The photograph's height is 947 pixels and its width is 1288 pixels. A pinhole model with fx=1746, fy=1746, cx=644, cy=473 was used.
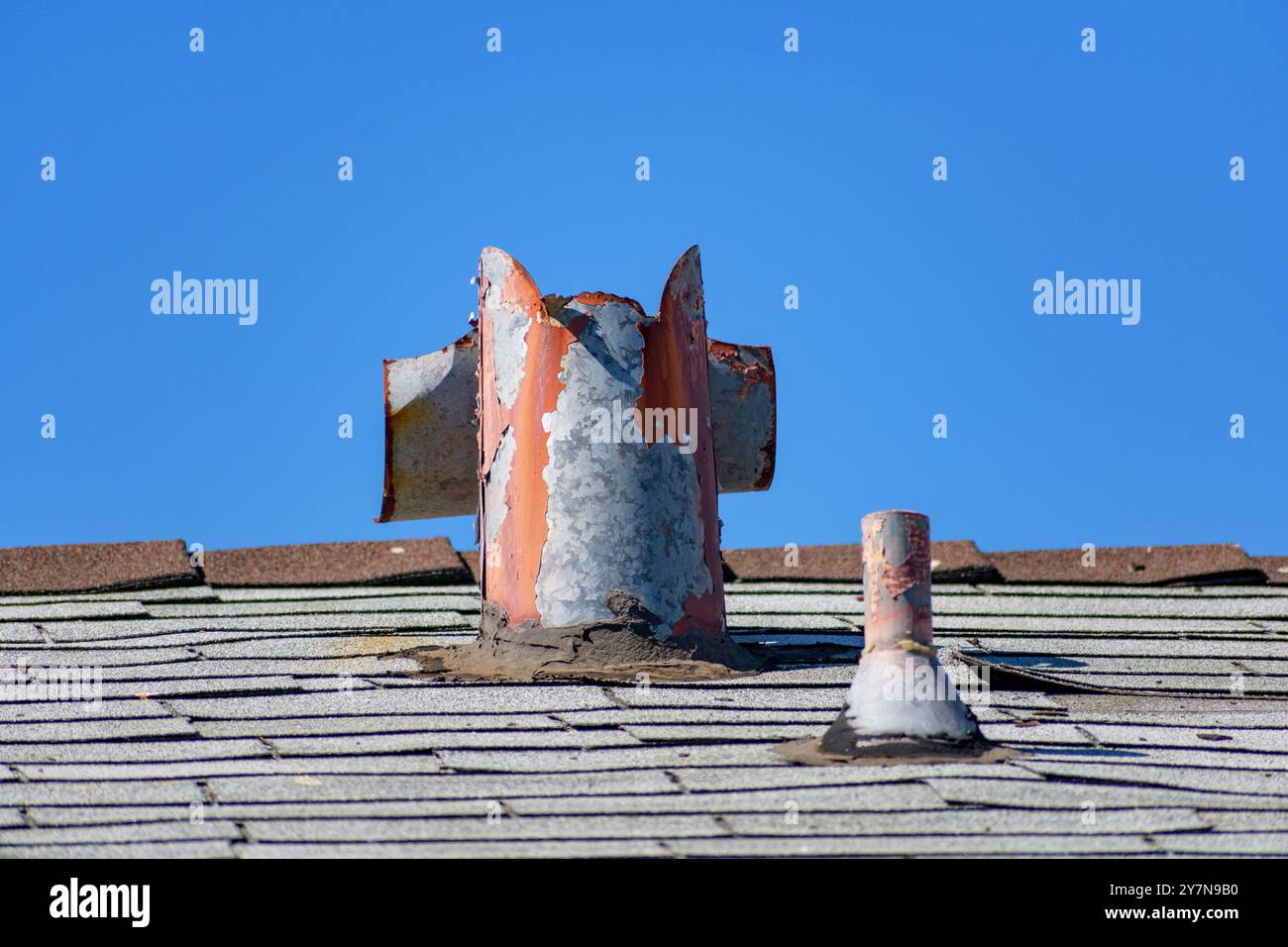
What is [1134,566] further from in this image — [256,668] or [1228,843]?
[1228,843]

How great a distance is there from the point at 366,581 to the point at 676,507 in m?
2.09

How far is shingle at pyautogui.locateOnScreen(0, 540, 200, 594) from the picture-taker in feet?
22.7

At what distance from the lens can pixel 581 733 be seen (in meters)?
4.38

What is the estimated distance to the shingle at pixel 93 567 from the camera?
693 cm

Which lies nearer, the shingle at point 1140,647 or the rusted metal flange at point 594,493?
the rusted metal flange at point 594,493

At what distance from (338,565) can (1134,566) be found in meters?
3.42

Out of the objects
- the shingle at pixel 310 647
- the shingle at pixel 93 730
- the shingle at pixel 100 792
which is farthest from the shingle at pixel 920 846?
the shingle at pixel 310 647

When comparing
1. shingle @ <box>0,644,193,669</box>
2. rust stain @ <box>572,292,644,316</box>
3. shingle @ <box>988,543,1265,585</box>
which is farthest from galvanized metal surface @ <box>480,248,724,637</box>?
shingle @ <box>988,543,1265,585</box>

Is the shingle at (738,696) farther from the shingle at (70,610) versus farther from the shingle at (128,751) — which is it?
the shingle at (70,610)

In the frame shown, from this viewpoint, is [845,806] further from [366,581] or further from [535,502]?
[366,581]

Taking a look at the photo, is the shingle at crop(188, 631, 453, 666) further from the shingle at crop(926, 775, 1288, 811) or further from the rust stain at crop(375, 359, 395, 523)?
the shingle at crop(926, 775, 1288, 811)

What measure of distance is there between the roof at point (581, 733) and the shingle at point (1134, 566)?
157mm

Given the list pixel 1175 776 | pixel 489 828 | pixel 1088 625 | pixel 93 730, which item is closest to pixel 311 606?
pixel 93 730

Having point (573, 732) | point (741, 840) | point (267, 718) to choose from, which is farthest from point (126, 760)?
point (741, 840)
